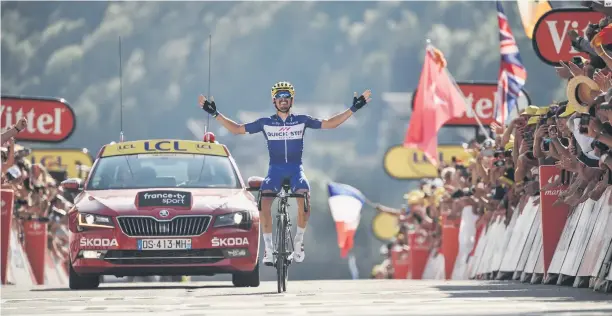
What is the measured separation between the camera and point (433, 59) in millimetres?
36719

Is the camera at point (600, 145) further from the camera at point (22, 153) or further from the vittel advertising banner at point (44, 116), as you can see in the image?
the vittel advertising banner at point (44, 116)

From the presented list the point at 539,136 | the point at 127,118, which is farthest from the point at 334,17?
the point at 539,136

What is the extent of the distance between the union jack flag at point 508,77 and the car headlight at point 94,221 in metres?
14.9

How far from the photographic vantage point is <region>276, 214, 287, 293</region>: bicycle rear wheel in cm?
1764

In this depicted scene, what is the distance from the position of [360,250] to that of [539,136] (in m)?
102

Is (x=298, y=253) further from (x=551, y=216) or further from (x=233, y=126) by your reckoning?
(x=551, y=216)

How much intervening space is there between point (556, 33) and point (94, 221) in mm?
12015

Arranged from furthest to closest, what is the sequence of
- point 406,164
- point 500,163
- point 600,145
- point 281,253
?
point 406,164 < point 500,163 < point 281,253 < point 600,145

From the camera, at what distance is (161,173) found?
21047 mm

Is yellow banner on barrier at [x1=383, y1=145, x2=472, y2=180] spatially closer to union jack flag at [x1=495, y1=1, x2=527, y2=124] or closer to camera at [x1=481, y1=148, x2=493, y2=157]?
union jack flag at [x1=495, y1=1, x2=527, y2=124]

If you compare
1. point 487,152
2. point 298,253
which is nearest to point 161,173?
point 298,253

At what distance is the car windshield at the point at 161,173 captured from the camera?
2045 centimetres

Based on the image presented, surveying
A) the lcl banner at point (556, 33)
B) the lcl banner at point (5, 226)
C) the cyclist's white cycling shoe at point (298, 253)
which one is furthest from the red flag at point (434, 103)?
the cyclist's white cycling shoe at point (298, 253)

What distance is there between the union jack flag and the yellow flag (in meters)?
0.72
